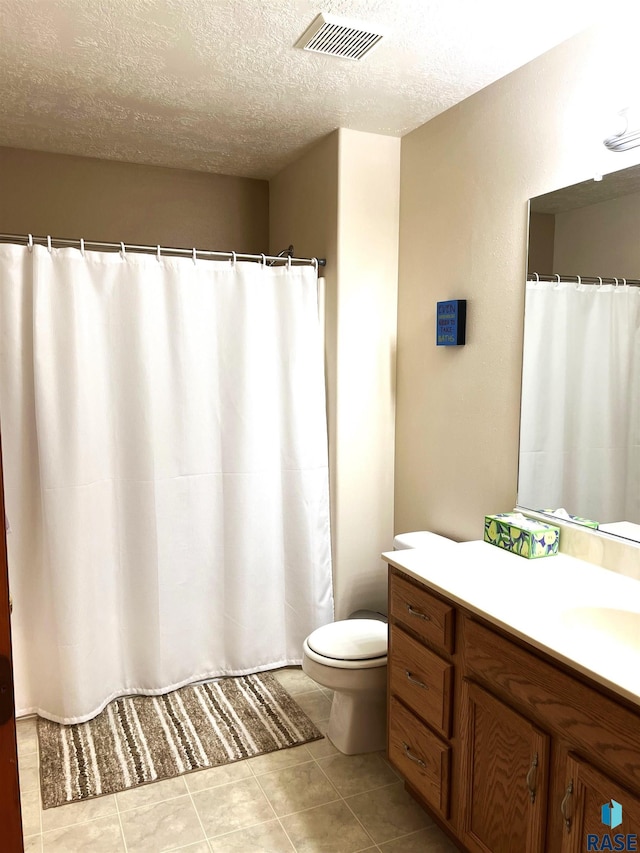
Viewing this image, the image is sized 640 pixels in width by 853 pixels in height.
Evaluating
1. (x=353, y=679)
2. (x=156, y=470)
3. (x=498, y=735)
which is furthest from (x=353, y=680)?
(x=156, y=470)

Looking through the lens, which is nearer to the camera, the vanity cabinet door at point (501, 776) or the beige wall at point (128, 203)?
the vanity cabinet door at point (501, 776)

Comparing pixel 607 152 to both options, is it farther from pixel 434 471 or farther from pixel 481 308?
pixel 434 471

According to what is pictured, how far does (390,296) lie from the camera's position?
3.06 metres

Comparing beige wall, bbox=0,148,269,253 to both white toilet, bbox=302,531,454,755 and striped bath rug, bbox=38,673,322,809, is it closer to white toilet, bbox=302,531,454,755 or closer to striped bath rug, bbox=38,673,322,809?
white toilet, bbox=302,531,454,755

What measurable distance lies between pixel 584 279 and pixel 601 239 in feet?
0.42

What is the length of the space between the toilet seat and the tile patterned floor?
0.38 metres

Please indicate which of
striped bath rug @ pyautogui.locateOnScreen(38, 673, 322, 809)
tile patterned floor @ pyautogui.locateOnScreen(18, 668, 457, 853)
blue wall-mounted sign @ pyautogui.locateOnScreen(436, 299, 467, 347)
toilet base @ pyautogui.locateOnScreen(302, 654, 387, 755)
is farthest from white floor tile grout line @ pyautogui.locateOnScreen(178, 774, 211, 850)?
blue wall-mounted sign @ pyautogui.locateOnScreen(436, 299, 467, 347)

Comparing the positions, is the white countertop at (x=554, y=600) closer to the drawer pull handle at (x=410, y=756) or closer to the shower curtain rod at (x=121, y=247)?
the drawer pull handle at (x=410, y=756)

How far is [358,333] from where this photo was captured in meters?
3.02

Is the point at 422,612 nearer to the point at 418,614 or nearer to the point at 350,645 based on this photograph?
the point at 418,614

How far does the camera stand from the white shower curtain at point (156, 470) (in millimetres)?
2613

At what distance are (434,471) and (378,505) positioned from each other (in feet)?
1.42

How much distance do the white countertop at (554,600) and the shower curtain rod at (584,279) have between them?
853 millimetres

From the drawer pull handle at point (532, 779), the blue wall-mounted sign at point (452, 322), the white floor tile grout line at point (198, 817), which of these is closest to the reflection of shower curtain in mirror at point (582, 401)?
the blue wall-mounted sign at point (452, 322)
